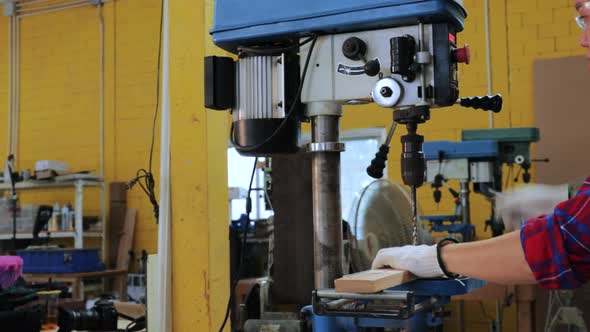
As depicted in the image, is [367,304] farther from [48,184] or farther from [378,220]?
[48,184]

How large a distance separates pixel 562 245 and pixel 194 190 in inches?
55.6

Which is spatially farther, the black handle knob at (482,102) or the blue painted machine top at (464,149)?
the blue painted machine top at (464,149)

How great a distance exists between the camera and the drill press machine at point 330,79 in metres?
1.16

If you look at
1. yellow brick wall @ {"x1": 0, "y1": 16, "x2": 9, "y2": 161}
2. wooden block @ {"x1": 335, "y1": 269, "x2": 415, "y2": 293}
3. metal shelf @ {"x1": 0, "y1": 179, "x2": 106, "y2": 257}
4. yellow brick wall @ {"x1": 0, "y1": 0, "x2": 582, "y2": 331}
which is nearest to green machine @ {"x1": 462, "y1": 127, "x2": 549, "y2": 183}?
yellow brick wall @ {"x1": 0, "y1": 0, "x2": 582, "y2": 331}

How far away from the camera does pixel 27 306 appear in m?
1.75

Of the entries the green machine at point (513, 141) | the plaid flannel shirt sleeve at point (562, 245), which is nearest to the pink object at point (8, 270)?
the plaid flannel shirt sleeve at point (562, 245)

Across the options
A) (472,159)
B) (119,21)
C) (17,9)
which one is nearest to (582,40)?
(472,159)

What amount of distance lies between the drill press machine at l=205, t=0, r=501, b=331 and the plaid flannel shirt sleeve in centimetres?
22

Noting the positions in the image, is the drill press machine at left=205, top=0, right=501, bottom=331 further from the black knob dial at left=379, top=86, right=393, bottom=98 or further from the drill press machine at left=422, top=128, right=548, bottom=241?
the drill press machine at left=422, top=128, right=548, bottom=241

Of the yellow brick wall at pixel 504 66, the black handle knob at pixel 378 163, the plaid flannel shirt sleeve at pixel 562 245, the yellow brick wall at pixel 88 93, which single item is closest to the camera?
the plaid flannel shirt sleeve at pixel 562 245

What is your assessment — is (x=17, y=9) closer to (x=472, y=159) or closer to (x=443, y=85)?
(x=472, y=159)

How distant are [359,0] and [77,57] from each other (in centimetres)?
572

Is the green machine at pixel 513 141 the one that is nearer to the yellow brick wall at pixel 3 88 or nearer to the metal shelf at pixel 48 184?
the metal shelf at pixel 48 184

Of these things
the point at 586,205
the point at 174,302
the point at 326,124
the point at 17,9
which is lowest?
the point at 174,302
